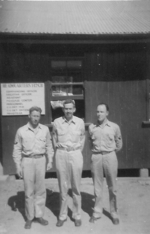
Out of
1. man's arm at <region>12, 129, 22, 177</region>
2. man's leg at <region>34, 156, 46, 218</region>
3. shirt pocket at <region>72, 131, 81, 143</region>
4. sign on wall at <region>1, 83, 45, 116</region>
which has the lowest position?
man's leg at <region>34, 156, 46, 218</region>

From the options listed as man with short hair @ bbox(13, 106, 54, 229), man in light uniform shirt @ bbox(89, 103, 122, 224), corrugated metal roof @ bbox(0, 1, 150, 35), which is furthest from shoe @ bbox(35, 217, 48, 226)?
corrugated metal roof @ bbox(0, 1, 150, 35)

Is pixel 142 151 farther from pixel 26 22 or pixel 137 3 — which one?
pixel 137 3

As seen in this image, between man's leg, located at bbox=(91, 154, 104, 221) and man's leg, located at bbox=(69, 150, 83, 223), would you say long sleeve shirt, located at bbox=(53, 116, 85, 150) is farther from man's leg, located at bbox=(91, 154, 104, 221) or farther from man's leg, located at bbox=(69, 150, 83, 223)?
man's leg, located at bbox=(91, 154, 104, 221)

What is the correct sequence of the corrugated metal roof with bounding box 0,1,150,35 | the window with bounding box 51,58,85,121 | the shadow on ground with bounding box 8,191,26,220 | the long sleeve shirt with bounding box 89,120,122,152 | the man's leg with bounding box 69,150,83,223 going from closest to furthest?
the man's leg with bounding box 69,150,83,223
the long sleeve shirt with bounding box 89,120,122,152
the shadow on ground with bounding box 8,191,26,220
the corrugated metal roof with bounding box 0,1,150,35
the window with bounding box 51,58,85,121

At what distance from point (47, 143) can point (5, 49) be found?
2957 millimetres

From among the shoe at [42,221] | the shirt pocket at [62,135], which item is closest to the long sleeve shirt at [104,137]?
the shirt pocket at [62,135]

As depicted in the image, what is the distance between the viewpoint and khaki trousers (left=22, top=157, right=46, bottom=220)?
3.90 metres

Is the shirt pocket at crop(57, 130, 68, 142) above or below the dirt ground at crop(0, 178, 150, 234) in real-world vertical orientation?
above

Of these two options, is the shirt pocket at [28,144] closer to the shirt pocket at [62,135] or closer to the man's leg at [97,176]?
the shirt pocket at [62,135]

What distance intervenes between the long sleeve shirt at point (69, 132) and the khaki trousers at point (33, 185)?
0.45 meters

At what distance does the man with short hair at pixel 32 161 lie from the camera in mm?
3898

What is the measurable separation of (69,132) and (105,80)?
8.52ft

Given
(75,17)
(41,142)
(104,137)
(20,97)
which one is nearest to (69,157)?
(41,142)

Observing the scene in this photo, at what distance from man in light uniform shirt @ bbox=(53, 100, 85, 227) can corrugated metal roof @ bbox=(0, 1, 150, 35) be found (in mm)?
2450
